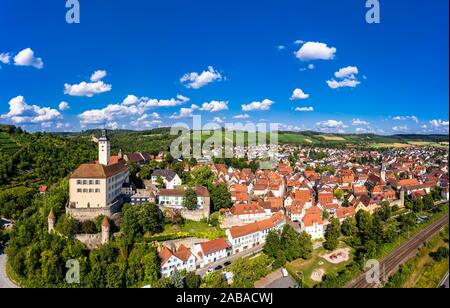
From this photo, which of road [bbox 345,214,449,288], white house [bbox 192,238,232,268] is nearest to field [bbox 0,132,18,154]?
white house [bbox 192,238,232,268]

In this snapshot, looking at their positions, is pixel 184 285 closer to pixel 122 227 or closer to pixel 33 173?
pixel 122 227

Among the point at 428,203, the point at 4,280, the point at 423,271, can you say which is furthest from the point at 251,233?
the point at 428,203

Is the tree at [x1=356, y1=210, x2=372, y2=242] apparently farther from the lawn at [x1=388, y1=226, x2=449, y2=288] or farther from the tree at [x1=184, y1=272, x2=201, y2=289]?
the tree at [x1=184, y1=272, x2=201, y2=289]

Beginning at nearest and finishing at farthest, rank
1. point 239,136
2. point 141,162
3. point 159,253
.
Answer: point 159,253 < point 141,162 < point 239,136

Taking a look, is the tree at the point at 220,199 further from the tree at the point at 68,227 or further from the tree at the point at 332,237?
the tree at the point at 68,227

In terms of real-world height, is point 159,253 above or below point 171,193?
below

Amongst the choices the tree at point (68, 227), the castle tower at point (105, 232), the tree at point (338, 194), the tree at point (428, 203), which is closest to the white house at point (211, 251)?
the castle tower at point (105, 232)
